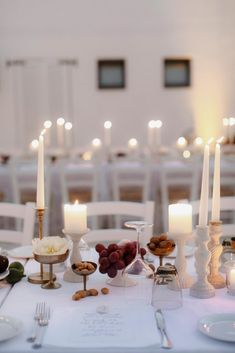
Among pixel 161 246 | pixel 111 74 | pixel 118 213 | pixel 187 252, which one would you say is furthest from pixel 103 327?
pixel 111 74

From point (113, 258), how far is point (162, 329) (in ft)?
1.20

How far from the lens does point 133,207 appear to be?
8.10 feet

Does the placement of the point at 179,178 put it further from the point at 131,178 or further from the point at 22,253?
the point at 22,253

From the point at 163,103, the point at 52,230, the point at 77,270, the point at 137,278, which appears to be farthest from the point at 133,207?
the point at 163,103

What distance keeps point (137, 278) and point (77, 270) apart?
261mm

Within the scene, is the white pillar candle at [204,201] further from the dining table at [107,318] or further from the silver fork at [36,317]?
the silver fork at [36,317]

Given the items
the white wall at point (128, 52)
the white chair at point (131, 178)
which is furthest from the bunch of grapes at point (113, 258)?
the white wall at point (128, 52)

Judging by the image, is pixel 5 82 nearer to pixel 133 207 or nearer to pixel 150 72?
pixel 150 72

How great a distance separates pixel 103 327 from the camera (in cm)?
139

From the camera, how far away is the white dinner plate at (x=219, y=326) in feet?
4.30

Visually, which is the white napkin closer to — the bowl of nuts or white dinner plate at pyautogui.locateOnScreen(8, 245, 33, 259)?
the bowl of nuts

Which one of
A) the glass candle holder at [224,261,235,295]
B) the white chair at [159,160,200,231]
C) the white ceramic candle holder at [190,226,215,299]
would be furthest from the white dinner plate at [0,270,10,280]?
the white chair at [159,160,200,231]

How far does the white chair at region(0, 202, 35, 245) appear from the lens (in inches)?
96.0

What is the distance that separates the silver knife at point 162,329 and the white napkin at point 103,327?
0.01m
